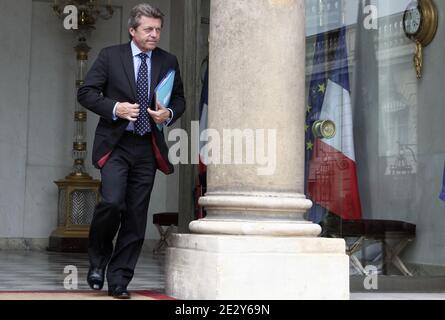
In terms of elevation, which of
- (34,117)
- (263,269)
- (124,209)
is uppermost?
(34,117)

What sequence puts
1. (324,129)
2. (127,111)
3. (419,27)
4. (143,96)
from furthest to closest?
(419,27) < (324,129) < (143,96) < (127,111)

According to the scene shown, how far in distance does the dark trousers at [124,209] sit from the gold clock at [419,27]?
2903mm

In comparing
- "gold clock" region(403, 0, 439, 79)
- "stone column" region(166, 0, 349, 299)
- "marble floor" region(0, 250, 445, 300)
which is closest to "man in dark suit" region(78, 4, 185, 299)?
"stone column" region(166, 0, 349, 299)

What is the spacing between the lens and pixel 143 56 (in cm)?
521

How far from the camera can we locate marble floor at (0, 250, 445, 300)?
583 cm

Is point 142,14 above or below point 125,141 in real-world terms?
above

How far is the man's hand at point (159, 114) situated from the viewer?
4992mm

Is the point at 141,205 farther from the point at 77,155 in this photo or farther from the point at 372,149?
the point at 77,155

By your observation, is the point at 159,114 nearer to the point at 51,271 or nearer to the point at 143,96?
the point at 143,96

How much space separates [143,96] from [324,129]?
81.4 inches

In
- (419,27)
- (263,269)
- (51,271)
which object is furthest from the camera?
(51,271)

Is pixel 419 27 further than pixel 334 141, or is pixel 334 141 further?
pixel 419 27

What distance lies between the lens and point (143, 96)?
5141 mm

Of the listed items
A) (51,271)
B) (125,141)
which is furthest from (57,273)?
(125,141)
